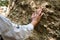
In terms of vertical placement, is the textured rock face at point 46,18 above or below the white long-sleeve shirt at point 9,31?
above

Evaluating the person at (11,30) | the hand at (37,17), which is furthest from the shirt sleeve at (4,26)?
the hand at (37,17)

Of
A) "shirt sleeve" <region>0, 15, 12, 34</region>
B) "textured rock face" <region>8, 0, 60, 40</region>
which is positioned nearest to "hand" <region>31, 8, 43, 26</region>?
"textured rock face" <region>8, 0, 60, 40</region>

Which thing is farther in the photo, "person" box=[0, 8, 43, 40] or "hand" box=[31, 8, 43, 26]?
"hand" box=[31, 8, 43, 26]

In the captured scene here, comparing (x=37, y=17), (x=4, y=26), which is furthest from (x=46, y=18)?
(x=4, y=26)

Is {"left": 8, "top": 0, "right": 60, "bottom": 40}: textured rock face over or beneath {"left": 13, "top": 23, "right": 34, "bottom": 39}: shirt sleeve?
over

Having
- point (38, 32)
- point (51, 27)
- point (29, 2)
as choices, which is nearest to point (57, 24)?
point (51, 27)

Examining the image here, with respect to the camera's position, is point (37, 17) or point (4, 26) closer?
point (4, 26)

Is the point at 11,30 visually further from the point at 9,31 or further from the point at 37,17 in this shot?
the point at 37,17

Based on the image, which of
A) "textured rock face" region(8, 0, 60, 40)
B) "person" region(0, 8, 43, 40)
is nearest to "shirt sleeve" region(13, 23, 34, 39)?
"person" region(0, 8, 43, 40)

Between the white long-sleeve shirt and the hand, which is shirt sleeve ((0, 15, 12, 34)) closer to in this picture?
the white long-sleeve shirt

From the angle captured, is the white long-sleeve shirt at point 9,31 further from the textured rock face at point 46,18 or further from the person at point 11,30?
the textured rock face at point 46,18

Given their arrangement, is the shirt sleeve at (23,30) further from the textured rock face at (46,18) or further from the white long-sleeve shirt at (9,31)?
the textured rock face at (46,18)

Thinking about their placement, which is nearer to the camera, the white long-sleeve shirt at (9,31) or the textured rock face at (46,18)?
the white long-sleeve shirt at (9,31)

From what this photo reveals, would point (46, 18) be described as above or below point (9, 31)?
above
